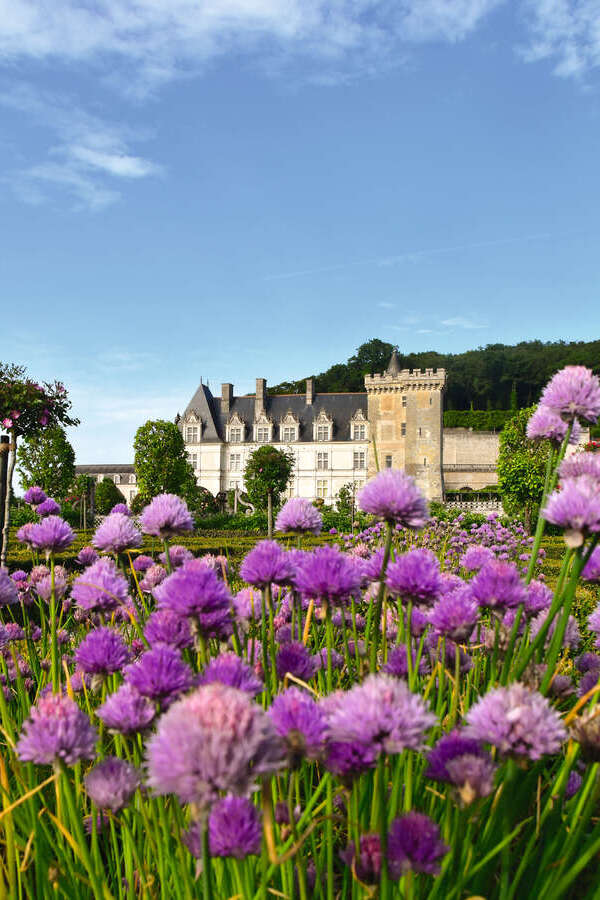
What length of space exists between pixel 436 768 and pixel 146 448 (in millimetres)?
35843

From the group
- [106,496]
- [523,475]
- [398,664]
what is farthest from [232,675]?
[106,496]

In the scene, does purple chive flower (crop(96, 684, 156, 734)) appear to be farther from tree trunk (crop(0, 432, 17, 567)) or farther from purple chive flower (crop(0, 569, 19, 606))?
tree trunk (crop(0, 432, 17, 567))

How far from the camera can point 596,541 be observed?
144 cm

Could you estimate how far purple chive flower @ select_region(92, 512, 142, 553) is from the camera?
7.07 ft

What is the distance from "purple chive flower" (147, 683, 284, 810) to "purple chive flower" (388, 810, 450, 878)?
1.25 feet

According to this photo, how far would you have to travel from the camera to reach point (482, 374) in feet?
242

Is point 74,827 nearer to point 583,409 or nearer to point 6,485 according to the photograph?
point 583,409

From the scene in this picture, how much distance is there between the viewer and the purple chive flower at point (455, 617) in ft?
5.55

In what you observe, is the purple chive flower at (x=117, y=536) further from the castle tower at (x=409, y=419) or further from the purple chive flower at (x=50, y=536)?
the castle tower at (x=409, y=419)

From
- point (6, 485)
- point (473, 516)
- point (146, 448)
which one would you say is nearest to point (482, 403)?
point (146, 448)

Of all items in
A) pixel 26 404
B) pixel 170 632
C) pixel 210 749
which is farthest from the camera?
pixel 26 404

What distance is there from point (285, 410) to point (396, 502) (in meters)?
49.1

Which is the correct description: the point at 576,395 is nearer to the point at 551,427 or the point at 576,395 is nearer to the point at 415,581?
the point at 551,427

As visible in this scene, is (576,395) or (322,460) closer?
(576,395)
